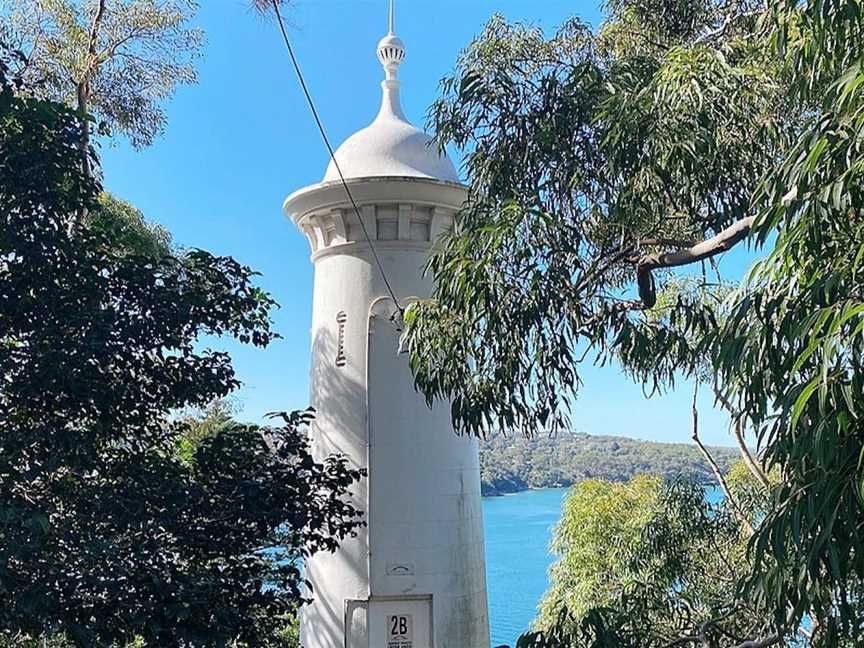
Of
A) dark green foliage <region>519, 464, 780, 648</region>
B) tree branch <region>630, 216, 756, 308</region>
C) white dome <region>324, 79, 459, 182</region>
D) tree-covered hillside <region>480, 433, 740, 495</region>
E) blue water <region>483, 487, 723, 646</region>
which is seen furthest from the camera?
tree-covered hillside <region>480, 433, 740, 495</region>

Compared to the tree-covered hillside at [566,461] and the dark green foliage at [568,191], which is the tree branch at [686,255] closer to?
the dark green foliage at [568,191]

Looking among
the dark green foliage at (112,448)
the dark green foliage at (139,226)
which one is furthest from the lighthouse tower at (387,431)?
the dark green foliage at (139,226)

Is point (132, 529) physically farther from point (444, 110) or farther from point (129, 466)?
point (444, 110)

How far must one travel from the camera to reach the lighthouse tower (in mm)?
5391

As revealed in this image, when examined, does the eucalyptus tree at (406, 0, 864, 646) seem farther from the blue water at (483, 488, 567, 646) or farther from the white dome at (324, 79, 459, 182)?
the blue water at (483, 488, 567, 646)

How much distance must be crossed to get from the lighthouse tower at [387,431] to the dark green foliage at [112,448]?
54.0 inches

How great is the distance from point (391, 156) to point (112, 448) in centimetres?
312

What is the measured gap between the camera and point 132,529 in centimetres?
344

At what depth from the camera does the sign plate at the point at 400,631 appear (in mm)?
5312

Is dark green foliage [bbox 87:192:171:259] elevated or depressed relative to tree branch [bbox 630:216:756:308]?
elevated

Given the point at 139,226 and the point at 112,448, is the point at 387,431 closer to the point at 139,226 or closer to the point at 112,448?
the point at 112,448

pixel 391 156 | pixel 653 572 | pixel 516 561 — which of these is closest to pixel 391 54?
pixel 391 156

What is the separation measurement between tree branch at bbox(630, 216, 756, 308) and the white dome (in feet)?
6.71

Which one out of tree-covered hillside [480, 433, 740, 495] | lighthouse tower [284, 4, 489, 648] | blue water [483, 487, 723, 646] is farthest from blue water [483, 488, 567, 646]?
lighthouse tower [284, 4, 489, 648]
